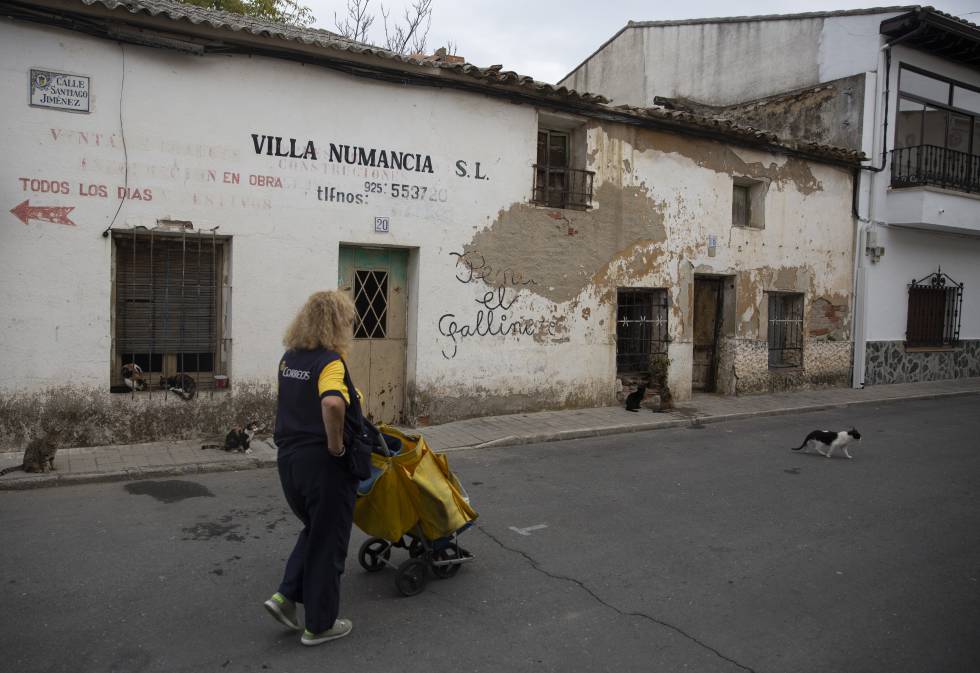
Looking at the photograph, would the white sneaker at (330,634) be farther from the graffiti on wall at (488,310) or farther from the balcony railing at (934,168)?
the balcony railing at (934,168)

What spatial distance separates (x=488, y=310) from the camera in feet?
33.3

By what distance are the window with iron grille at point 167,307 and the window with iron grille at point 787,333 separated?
10895 millimetres

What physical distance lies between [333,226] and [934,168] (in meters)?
14.3

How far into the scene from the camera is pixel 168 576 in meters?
4.49

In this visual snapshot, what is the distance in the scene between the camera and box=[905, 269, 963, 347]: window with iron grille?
1642 cm

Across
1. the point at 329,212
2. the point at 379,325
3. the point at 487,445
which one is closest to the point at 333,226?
the point at 329,212

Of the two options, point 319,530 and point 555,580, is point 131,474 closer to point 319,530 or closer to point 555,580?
point 319,530

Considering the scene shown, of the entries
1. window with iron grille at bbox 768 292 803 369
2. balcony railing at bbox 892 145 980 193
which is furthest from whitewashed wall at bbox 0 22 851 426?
balcony railing at bbox 892 145 980 193

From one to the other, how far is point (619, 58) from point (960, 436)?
13.9 m

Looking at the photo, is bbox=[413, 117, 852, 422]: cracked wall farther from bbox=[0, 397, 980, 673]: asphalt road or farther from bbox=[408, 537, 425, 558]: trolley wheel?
bbox=[408, 537, 425, 558]: trolley wheel

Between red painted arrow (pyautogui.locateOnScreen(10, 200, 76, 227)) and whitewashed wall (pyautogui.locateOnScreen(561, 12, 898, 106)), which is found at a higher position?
whitewashed wall (pyautogui.locateOnScreen(561, 12, 898, 106))

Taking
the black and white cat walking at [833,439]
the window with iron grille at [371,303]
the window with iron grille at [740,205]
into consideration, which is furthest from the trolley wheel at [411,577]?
the window with iron grille at [740,205]

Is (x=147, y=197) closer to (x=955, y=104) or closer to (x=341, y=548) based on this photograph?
(x=341, y=548)

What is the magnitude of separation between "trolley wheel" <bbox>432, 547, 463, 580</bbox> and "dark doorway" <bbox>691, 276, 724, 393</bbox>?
32.0 ft
